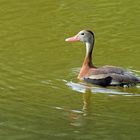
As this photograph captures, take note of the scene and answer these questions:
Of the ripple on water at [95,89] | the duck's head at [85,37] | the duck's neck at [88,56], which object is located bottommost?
the ripple on water at [95,89]

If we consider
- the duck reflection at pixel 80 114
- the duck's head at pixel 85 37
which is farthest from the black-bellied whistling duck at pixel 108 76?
the duck reflection at pixel 80 114

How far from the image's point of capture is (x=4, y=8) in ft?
59.9

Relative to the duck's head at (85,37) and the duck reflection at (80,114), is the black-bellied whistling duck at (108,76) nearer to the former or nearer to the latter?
the duck's head at (85,37)

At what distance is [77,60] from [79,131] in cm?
437

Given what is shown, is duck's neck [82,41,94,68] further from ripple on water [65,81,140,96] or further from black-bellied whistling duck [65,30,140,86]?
ripple on water [65,81,140,96]

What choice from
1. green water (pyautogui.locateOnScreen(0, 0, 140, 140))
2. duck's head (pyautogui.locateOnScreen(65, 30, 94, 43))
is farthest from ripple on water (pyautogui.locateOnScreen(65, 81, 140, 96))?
duck's head (pyautogui.locateOnScreen(65, 30, 94, 43))

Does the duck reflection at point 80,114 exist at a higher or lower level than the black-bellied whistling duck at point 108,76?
lower

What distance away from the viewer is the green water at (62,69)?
32.9ft

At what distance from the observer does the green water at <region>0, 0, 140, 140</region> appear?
10031 mm

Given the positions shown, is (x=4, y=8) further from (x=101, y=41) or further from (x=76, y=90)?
(x=76, y=90)

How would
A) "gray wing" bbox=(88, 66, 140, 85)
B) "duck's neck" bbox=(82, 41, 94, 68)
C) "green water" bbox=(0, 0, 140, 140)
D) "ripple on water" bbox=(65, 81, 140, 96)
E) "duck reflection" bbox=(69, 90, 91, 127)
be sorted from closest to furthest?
"green water" bbox=(0, 0, 140, 140), "duck reflection" bbox=(69, 90, 91, 127), "ripple on water" bbox=(65, 81, 140, 96), "gray wing" bbox=(88, 66, 140, 85), "duck's neck" bbox=(82, 41, 94, 68)

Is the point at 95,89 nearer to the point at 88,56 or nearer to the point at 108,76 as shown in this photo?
the point at 108,76

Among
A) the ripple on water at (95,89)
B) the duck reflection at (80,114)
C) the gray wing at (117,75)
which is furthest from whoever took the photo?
the gray wing at (117,75)

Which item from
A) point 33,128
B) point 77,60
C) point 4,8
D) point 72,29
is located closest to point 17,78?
point 77,60
